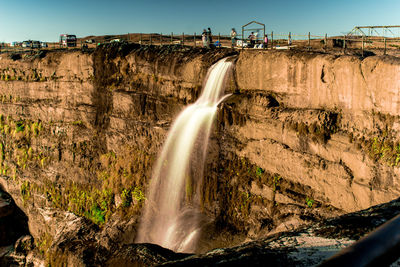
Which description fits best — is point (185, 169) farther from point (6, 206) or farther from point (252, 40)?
point (6, 206)

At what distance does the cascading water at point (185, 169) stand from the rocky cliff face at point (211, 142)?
1.65 ft

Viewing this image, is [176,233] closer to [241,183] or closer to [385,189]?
[241,183]

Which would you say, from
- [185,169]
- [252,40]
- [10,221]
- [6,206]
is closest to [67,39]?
[6,206]

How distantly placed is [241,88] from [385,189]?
6.95 metres

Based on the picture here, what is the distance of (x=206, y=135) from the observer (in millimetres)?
15109

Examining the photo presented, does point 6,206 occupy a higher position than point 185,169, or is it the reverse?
point 185,169

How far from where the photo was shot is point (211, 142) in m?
15.2

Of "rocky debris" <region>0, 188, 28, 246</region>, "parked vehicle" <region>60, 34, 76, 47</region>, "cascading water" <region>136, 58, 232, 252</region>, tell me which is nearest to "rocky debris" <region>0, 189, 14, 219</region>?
"rocky debris" <region>0, 188, 28, 246</region>

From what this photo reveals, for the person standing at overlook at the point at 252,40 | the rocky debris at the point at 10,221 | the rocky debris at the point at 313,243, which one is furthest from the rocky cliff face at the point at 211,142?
the rocky debris at the point at 313,243

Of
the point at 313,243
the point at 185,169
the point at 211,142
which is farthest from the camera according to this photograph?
the point at 185,169

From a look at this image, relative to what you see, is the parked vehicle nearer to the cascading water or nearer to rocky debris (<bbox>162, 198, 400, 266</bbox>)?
the cascading water

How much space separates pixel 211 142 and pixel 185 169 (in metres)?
1.71

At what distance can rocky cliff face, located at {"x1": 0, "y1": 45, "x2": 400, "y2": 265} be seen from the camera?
1093 cm

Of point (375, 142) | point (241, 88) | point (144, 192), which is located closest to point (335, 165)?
point (375, 142)
